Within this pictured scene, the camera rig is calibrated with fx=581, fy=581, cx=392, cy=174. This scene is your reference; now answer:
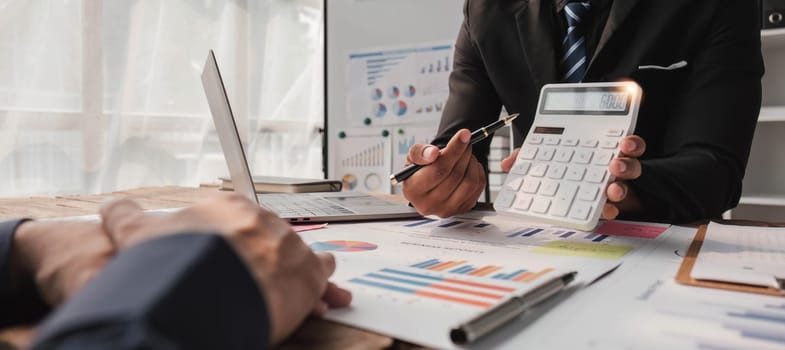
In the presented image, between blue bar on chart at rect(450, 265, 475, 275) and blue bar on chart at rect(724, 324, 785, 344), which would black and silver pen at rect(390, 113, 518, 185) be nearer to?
blue bar on chart at rect(450, 265, 475, 275)

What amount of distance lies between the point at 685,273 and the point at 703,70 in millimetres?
538

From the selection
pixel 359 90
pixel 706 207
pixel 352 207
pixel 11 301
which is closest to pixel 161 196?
pixel 352 207

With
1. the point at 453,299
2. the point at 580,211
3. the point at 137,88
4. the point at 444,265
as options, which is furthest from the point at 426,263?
the point at 137,88

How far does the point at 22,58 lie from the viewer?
148cm

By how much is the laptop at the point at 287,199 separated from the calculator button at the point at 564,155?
239mm

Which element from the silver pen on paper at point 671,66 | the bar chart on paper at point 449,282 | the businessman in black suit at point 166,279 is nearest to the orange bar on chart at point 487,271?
the bar chart on paper at point 449,282

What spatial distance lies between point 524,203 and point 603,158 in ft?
0.35

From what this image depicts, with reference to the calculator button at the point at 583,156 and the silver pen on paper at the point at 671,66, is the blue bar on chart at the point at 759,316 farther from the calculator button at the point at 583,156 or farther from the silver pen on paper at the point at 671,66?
the silver pen on paper at the point at 671,66

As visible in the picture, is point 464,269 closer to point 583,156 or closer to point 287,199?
point 583,156

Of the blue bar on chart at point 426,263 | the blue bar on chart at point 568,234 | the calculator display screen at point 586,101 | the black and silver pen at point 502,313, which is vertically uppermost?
the calculator display screen at point 586,101

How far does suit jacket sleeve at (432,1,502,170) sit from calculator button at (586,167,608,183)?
0.44 metres

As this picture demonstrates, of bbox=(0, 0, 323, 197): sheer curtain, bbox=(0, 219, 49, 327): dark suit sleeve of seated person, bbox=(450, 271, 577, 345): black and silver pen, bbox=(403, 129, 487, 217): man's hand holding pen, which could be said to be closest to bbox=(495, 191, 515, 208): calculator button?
bbox=(403, 129, 487, 217): man's hand holding pen

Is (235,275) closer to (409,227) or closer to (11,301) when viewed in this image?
(11,301)

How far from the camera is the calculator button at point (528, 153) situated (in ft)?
2.52
